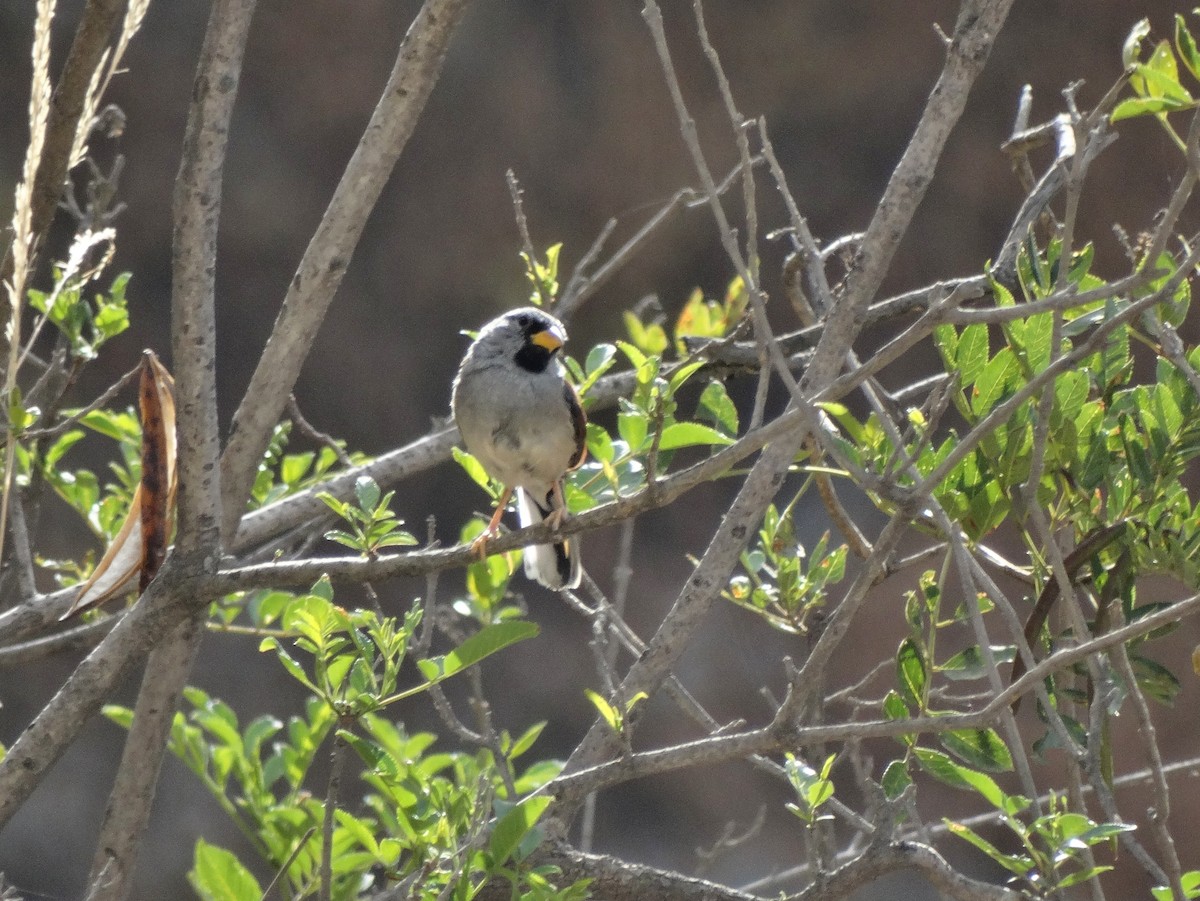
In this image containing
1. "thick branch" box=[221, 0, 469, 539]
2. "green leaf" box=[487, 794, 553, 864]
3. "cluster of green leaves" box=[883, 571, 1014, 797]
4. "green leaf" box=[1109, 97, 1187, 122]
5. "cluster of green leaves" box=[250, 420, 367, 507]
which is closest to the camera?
"green leaf" box=[1109, 97, 1187, 122]

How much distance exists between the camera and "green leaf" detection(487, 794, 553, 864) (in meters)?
1.99

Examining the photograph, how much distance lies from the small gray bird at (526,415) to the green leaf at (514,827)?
1.48 m

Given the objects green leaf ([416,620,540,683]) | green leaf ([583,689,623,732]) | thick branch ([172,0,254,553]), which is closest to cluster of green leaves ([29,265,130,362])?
thick branch ([172,0,254,553])

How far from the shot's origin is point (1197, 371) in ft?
7.48

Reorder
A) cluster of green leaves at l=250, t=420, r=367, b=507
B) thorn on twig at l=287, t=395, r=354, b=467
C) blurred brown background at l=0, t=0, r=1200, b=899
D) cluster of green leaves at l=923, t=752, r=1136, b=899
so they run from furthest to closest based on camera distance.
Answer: blurred brown background at l=0, t=0, r=1200, b=899 → cluster of green leaves at l=250, t=420, r=367, b=507 → thorn on twig at l=287, t=395, r=354, b=467 → cluster of green leaves at l=923, t=752, r=1136, b=899

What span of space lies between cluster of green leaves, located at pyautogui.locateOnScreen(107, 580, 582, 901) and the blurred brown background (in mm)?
5788

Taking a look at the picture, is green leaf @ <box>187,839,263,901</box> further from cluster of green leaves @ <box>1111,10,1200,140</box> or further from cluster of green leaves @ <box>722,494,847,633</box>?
cluster of green leaves @ <box>1111,10,1200,140</box>

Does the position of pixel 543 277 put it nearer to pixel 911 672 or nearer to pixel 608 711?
pixel 608 711

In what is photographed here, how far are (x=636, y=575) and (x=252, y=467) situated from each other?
6.72 meters

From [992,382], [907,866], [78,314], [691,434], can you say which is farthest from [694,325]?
[907,866]

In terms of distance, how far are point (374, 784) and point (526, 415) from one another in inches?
55.7

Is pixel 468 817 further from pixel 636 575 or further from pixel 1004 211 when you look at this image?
pixel 1004 211

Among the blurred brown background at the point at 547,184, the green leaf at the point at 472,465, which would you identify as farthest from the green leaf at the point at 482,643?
the blurred brown background at the point at 547,184

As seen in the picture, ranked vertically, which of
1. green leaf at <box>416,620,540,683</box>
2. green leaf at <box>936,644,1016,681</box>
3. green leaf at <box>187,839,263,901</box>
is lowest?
green leaf at <box>187,839,263,901</box>
